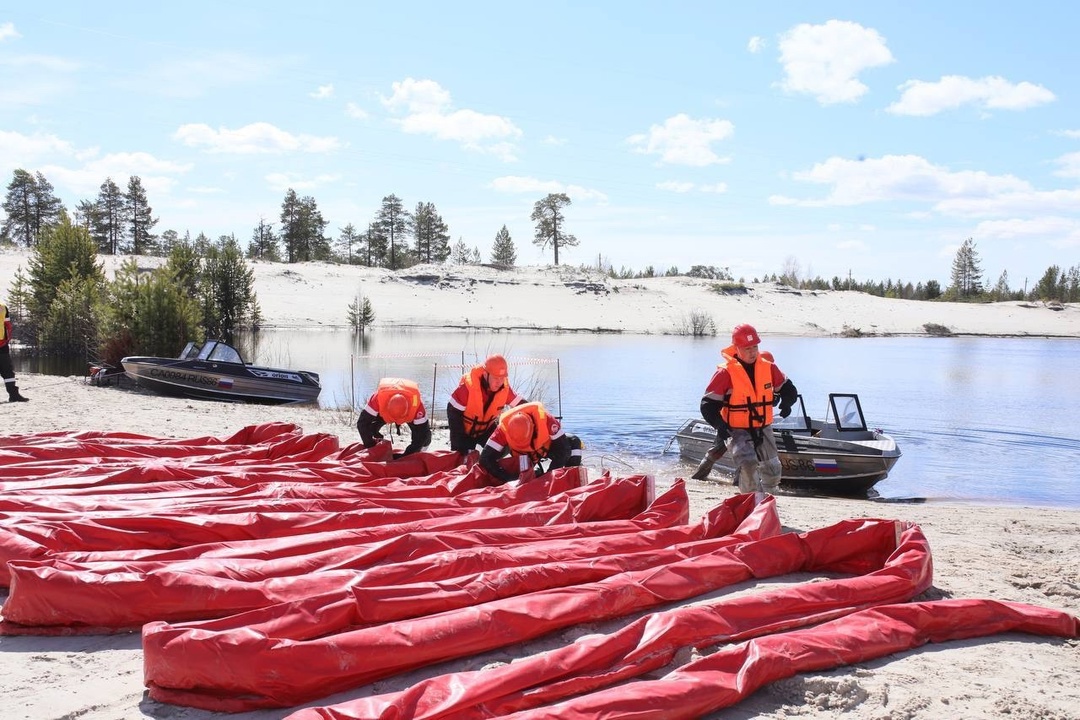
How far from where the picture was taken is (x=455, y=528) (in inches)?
234

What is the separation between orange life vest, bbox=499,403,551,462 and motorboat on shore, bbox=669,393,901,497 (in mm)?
4733

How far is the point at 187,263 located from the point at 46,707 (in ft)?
105

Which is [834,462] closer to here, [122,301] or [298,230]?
[122,301]

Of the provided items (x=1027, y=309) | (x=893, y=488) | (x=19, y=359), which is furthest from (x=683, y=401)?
(x=1027, y=309)

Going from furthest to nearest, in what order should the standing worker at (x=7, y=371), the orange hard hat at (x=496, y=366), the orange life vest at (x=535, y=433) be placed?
the standing worker at (x=7, y=371) < the orange hard hat at (x=496, y=366) < the orange life vest at (x=535, y=433)

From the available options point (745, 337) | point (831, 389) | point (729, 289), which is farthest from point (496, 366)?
point (729, 289)

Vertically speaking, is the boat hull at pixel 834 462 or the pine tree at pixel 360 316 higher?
the pine tree at pixel 360 316

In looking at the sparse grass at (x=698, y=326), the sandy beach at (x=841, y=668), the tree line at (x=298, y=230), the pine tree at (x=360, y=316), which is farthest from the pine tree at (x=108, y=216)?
the sandy beach at (x=841, y=668)

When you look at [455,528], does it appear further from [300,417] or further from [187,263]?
[187,263]

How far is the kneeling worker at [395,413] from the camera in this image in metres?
8.44

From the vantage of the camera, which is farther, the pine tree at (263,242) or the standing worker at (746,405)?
the pine tree at (263,242)

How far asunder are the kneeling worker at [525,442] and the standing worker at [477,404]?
1031 millimetres

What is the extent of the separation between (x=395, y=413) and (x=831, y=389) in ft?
63.1

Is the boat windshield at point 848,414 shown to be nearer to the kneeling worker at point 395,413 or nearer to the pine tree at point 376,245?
the kneeling worker at point 395,413
